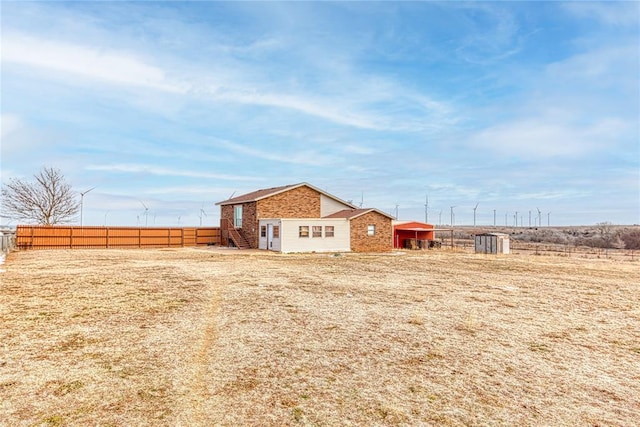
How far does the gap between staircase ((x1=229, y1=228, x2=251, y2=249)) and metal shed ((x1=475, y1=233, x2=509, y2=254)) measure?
68.5ft

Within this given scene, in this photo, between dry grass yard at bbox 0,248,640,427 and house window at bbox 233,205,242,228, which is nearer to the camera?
dry grass yard at bbox 0,248,640,427

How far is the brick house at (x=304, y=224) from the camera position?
107 feet

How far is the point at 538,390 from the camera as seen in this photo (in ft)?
19.3

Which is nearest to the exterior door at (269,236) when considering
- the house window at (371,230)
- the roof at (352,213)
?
the roof at (352,213)

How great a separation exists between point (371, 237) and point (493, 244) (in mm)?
10927

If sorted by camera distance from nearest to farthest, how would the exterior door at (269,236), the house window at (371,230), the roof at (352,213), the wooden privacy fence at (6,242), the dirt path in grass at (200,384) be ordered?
the dirt path in grass at (200,384) < the wooden privacy fence at (6,242) < the exterior door at (269,236) < the roof at (352,213) < the house window at (371,230)

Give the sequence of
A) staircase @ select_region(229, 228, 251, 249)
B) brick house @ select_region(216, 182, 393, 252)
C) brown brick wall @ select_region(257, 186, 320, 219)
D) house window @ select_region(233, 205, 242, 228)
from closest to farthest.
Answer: brick house @ select_region(216, 182, 393, 252)
brown brick wall @ select_region(257, 186, 320, 219)
staircase @ select_region(229, 228, 251, 249)
house window @ select_region(233, 205, 242, 228)

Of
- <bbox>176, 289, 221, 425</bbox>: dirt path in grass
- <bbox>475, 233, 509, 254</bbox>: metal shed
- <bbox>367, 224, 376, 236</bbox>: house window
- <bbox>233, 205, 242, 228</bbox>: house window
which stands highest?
<bbox>233, 205, 242, 228</bbox>: house window

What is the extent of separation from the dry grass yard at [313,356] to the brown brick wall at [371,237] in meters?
21.2

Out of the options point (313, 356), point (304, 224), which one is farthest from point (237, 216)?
point (313, 356)

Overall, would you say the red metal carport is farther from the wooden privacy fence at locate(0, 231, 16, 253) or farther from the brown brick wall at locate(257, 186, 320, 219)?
the wooden privacy fence at locate(0, 231, 16, 253)

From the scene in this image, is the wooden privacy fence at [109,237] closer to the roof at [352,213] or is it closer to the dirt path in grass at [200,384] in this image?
the roof at [352,213]

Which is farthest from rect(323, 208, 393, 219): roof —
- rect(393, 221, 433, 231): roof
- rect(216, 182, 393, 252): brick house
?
rect(393, 221, 433, 231): roof

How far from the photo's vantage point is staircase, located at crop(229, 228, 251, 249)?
3588 centimetres
